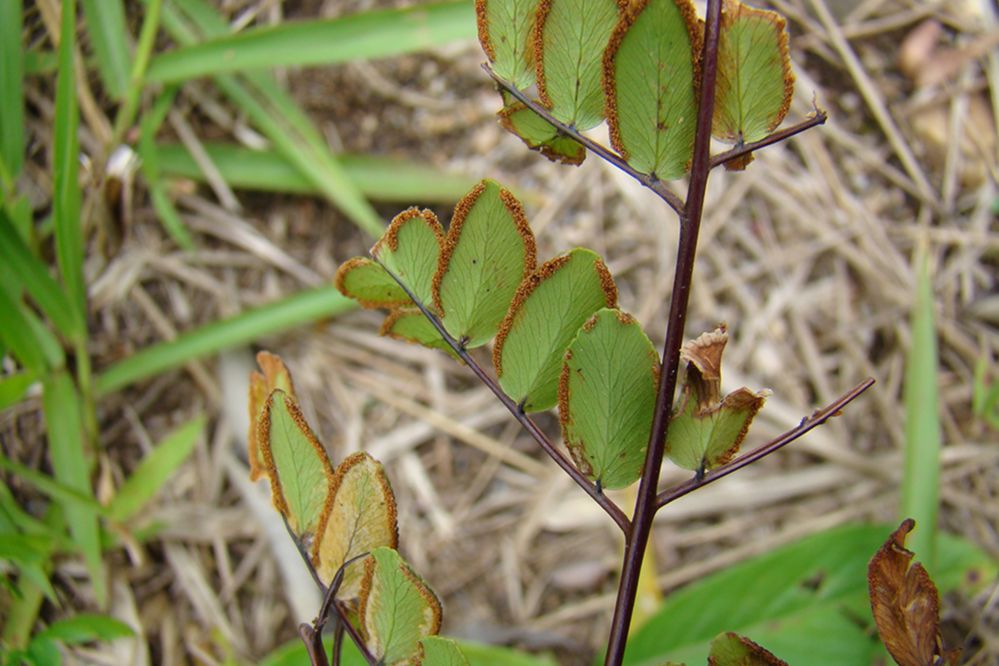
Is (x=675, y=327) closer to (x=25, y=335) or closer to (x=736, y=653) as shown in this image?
(x=736, y=653)

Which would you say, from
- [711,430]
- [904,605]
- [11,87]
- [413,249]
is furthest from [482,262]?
[11,87]

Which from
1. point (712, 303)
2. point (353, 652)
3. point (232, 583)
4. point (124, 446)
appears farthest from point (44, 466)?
point (712, 303)

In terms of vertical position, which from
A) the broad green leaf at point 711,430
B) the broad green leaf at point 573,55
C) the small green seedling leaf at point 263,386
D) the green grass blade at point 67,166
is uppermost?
the green grass blade at point 67,166

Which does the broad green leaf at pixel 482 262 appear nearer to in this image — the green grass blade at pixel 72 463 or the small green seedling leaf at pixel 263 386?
the small green seedling leaf at pixel 263 386

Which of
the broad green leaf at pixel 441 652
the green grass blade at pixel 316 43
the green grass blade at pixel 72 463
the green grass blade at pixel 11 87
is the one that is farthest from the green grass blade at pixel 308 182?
the broad green leaf at pixel 441 652

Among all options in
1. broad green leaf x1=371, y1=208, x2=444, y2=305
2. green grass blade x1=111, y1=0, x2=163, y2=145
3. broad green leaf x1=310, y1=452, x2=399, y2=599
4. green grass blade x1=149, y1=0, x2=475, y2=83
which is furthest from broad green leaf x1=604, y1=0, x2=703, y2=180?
green grass blade x1=111, y1=0, x2=163, y2=145

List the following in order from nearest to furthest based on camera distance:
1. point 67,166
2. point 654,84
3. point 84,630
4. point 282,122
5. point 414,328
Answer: point 654,84 → point 414,328 → point 84,630 → point 67,166 → point 282,122
